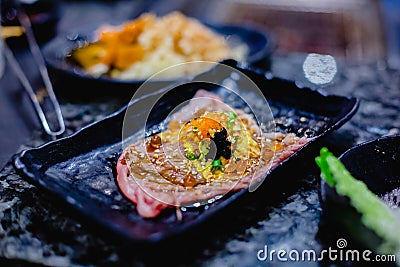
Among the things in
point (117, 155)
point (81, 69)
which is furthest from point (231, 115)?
point (81, 69)

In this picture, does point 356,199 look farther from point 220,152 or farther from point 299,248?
point 220,152

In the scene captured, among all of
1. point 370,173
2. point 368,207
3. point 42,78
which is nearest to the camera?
point 368,207

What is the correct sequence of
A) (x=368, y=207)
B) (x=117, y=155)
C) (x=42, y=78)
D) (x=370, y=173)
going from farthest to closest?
(x=42, y=78)
(x=117, y=155)
(x=370, y=173)
(x=368, y=207)

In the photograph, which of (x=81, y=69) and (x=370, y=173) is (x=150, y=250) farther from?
(x=81, y=69)

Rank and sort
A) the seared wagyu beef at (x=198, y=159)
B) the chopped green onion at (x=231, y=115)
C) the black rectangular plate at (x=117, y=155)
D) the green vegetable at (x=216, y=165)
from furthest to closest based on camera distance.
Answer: the chopped green onion at (x=231, y=115), the green vegetable at (x=216, y=165), the seared wagyu beef at (x=198, y=159), the black rectangular plate at (x=117, y=155)

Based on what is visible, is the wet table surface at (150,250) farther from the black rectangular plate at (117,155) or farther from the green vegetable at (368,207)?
the green vegetable at (368,207)

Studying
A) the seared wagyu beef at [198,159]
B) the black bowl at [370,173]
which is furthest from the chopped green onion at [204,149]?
the black bowl at [370,173]

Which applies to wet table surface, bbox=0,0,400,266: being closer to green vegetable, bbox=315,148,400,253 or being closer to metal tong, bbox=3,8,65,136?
green vegetable, bbox=315,148,400,253
